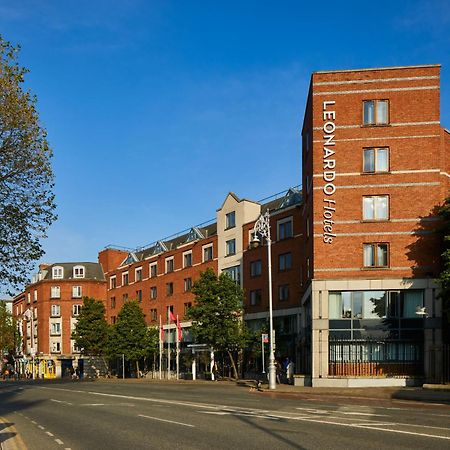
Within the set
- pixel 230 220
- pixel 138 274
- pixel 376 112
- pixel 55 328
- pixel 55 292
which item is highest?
pixel 376 112

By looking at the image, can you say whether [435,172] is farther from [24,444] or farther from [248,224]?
[24,444]

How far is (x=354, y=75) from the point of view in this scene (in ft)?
129

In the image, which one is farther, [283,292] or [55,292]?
[55,292]

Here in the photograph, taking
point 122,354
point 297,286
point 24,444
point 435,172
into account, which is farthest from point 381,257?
point 122,354

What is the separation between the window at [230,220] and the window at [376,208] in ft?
78.8

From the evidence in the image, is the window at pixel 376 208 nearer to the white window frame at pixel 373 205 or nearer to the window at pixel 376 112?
the white window frame at pixel 373 205

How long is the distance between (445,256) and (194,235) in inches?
1599

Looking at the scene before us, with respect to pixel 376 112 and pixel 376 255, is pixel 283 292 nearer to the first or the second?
pixel 376 255

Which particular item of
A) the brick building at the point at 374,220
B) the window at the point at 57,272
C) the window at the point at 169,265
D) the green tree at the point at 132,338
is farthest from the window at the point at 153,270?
the brick building at the point at 374,220

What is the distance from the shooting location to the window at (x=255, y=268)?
2260 inches

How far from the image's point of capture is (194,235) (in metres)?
70.2

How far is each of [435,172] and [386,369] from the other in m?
11.8

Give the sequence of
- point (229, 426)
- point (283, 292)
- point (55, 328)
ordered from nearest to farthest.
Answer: point (229, 426), point (283, 292), point (55, 328)

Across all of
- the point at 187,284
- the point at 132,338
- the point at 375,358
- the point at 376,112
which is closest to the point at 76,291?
the point at 132,338
